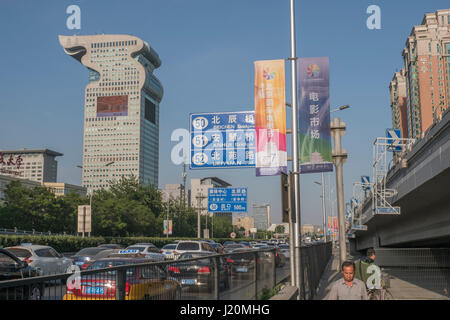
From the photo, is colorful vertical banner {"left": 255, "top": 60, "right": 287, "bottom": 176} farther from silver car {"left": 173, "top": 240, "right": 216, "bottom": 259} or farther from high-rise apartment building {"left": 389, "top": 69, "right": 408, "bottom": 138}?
high-rise apartment building {"left": 389, "top": 69, "right": 408, "bottom": 138}

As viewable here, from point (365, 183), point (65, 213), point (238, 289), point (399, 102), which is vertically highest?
point (399, 102)

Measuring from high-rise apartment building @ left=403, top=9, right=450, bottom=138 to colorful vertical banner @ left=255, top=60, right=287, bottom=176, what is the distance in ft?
386

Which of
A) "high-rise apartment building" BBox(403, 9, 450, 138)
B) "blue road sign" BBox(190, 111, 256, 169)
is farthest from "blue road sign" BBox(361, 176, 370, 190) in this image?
"high-rise apartment building" BBox(403, 9, 450, 138)

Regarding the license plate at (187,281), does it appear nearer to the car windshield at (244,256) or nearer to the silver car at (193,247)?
the car windshield at (244,256)

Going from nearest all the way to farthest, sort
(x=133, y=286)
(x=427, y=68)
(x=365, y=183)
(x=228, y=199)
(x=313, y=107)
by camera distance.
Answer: (x=133, y=286), (x=313, y=107), (x=365, y=183), (x=228, y=199), (x=427, y=68)

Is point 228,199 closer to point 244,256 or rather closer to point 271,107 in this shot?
point 271,107

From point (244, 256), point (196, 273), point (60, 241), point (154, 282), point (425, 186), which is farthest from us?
point (60, 241)

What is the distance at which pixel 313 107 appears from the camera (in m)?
15.6

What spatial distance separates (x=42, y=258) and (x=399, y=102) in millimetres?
155779

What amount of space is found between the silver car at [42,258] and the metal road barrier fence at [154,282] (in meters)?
11.5

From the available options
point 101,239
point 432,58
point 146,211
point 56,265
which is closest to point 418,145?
point 56,265

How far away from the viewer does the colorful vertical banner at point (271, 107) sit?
15.0 m

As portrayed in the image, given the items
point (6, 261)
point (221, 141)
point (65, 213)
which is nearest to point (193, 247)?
point (221, 141)

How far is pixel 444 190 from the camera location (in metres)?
18.7
